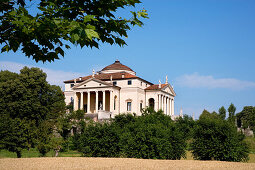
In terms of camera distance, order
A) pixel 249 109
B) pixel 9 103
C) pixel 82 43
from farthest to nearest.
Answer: pixel 249 109 < pixel 9 103 < pixel 82 43

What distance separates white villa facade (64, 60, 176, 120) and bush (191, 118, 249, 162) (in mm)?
38795

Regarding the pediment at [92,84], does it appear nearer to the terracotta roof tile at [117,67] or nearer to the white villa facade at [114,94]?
the white villa facade at [114,94]

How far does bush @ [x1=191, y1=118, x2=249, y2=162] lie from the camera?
19.6 metres

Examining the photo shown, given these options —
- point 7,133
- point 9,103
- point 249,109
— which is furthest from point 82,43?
point 249,109

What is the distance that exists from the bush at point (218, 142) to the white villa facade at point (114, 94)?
127ft

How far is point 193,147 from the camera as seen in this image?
20969 millimetres

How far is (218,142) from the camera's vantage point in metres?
19.9

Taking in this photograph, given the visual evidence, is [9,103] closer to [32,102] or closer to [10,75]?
[32,102]

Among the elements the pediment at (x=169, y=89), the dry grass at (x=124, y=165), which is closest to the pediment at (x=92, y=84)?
the pediment at (x=169, y=89)

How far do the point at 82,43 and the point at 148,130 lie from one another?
54.1 ft

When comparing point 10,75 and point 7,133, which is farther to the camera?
point 10,75

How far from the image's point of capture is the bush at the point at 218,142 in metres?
19.6

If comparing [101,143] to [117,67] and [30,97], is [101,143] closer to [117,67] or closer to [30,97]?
[30,97]

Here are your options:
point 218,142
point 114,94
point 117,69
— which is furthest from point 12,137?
point 117,69
